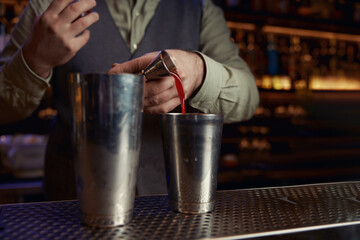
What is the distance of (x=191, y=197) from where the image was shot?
704 mm

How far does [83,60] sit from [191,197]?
0.88m

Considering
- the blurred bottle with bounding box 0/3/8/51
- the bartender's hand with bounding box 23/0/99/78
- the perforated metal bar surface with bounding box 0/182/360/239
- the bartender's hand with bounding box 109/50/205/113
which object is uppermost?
the blurred bottle with bounding box 0/3/8/51

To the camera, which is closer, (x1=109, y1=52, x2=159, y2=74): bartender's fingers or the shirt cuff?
(x1=109, y1=52, x2=159, y2=74): bartender's fingers

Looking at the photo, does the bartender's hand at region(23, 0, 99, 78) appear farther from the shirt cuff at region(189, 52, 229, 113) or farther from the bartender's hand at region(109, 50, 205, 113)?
the shirt cuff at region(189, 52, 229, 113)

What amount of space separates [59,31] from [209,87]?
1.59ft

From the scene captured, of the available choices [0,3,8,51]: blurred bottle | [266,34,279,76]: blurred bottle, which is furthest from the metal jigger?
[266,34,279,76]: blurred bottle

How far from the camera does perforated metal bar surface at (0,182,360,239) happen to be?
0.61 meters

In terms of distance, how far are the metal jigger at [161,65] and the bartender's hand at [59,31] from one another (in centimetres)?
39

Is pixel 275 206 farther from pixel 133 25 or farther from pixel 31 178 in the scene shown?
pixel 31 178

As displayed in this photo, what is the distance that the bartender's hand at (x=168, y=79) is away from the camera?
0.87 m

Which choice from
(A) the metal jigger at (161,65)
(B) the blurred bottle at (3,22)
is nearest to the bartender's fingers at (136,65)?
(A) the metal jigger at (161,65)

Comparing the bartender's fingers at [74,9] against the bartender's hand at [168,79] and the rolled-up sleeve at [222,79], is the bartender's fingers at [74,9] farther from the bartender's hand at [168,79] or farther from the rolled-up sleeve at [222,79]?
the rolled-up sleeve at [222,79]

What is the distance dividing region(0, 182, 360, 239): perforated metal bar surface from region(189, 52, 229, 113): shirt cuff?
387 millimetres

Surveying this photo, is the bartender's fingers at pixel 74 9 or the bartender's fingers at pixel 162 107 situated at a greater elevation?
the bartender's fingers at pixel 74 9
